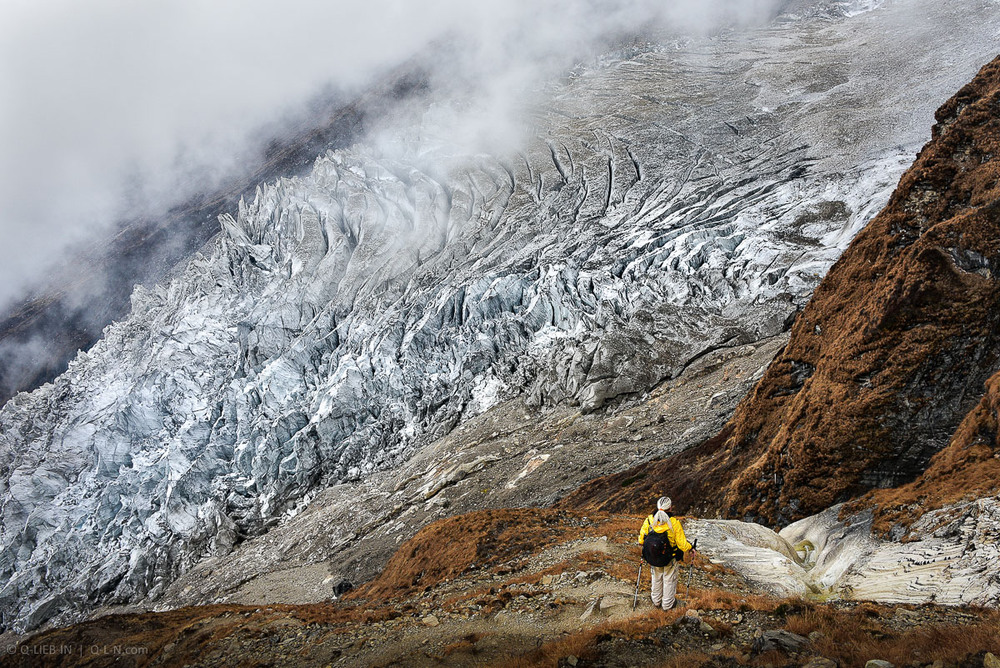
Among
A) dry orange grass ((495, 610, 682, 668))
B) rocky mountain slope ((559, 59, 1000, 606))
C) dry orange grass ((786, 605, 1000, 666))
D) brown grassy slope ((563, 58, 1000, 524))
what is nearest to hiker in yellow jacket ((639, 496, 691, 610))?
dry orange grass ((495, 610, 682, 668))

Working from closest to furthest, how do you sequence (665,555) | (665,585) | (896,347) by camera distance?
(665,555) < (665,585) < (896,347)

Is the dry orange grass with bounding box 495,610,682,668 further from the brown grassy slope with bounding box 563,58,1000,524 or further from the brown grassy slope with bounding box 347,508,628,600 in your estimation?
the brown grassy slope with bounding box 563,58,1000,524

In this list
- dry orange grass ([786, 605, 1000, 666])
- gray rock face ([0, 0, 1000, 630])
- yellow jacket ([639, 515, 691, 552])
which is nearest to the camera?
dry orange grass ([786, 605, 1000, 666])

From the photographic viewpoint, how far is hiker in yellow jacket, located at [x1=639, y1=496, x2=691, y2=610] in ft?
25.3

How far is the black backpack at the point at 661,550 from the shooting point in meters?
7.70

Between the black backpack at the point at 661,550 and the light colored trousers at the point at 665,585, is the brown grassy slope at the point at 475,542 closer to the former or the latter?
the light colored trousers at the point at 665,585

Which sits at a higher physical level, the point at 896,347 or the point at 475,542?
the point at 896,347

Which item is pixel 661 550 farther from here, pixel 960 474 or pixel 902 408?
pixel 902 408

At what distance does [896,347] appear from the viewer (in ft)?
34.6

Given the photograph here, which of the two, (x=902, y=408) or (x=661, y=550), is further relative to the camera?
(x=902, y=408)

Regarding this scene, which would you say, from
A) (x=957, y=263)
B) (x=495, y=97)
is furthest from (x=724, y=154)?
(x=957, y=263)

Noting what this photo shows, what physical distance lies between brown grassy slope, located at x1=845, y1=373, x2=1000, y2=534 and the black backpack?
3.59 m

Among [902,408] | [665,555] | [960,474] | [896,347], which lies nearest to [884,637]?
[665,555]

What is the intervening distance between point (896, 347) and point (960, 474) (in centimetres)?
322
